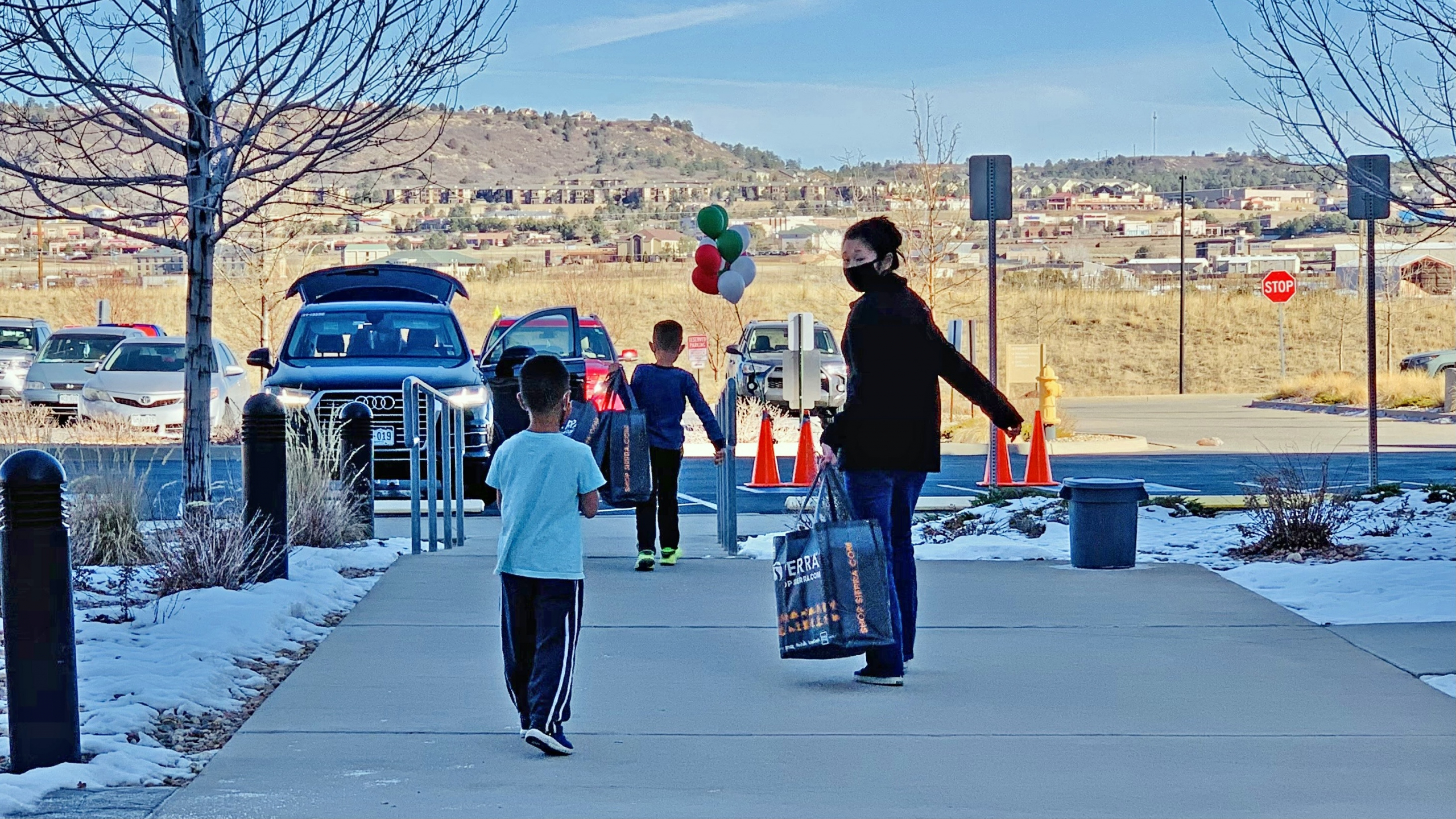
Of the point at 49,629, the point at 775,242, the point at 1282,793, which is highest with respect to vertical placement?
the point at 775,242

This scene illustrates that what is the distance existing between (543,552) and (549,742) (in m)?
0.63

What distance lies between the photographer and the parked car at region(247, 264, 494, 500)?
595 inches

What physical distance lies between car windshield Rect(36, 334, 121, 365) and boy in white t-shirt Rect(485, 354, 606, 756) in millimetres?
23267

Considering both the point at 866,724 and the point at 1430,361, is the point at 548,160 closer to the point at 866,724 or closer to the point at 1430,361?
the point at 1430,361

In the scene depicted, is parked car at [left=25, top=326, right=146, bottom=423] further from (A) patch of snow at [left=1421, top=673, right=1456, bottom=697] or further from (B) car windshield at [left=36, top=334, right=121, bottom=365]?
(A) patch of snow at [left=1421, top=673, right=1456, bottom=697]

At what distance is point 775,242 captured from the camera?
383 feet

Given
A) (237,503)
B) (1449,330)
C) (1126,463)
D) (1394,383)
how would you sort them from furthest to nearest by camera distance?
(1449,330), (1394,383), (1126,463), (237,503)

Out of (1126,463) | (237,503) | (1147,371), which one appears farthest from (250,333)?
(237,503)

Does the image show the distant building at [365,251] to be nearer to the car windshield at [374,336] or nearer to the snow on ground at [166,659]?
the car windshield at [374,336]

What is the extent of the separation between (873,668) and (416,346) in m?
10.1

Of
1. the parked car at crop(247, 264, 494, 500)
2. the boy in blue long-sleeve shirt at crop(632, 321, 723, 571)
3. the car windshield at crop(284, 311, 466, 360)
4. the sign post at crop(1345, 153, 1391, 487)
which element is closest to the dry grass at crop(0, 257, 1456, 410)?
the parked car at crop(247, 264, 494, 500)

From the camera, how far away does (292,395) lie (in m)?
15.1

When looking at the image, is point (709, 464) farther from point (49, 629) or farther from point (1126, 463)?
point (49, 629)

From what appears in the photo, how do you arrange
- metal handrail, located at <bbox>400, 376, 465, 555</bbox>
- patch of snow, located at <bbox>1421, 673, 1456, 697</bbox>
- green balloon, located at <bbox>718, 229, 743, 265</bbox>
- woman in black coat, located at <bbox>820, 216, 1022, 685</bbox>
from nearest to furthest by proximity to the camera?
patch of snow, located at <bbox>1421, 673, 1456, 697</bbox>
woman in black coat, located at <bbox>820, 216, 1022, 685</bbox>
metal handrail, located at <bbox>400, 376, 465, 555</bbox>
green balloon, located at <bbox>718, 229, 743, 265</bbox>
